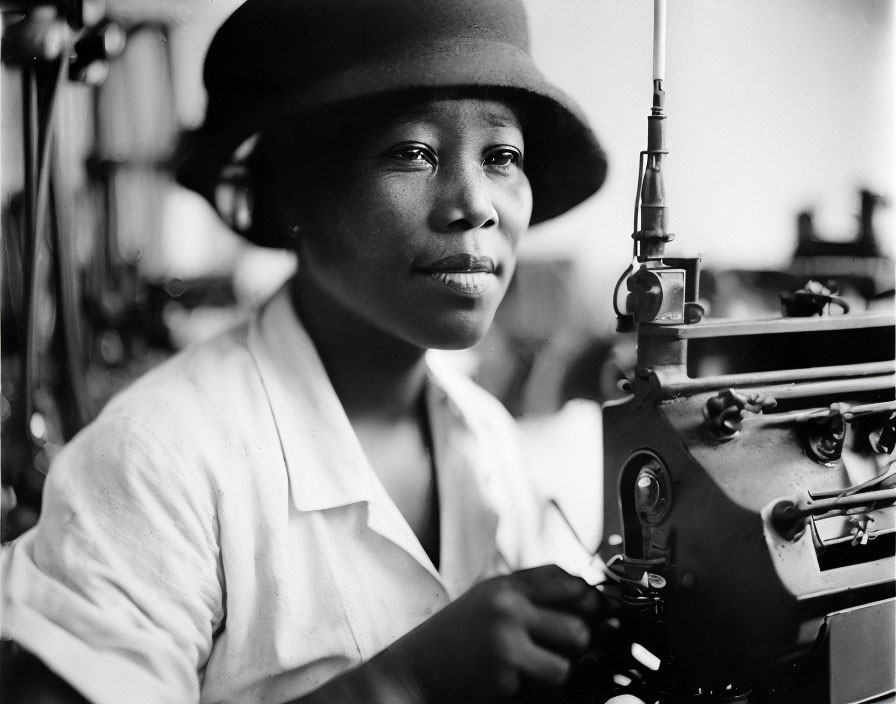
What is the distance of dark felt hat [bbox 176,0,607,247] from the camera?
1620mm

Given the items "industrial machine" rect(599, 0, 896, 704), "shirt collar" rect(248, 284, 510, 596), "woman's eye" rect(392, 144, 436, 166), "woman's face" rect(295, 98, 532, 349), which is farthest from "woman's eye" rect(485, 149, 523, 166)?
"shirt collar" rect(248, 284, 510, 596)

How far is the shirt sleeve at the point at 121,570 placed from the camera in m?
1.54

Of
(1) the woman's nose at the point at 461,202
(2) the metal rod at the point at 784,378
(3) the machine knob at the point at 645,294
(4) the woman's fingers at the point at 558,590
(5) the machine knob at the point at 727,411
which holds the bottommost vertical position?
(4) the woman's fingers at the point at 558,590

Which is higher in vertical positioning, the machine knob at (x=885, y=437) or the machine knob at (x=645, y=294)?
the machine knob at (x=645, y=294)

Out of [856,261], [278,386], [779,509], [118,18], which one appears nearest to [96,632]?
[278,386]

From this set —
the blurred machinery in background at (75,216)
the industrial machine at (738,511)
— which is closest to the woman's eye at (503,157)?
the industrial machine at (738,511)

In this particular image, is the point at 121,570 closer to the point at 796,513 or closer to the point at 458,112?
the point at 458,112

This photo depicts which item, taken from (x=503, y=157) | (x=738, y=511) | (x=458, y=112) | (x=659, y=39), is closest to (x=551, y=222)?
(x=503, y=157)

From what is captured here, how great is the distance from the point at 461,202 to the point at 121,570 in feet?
2.93

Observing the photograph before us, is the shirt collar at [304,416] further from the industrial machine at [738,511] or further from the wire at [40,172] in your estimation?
the industrial machine at [738,511]

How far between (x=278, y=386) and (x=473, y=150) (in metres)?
0.58

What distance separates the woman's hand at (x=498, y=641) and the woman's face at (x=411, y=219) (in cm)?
53

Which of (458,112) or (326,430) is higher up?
(458,112)

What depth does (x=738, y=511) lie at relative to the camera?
1650mm
